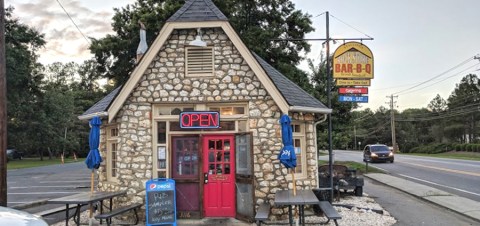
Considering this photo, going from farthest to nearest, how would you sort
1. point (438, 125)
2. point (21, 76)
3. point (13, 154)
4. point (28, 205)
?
point (438, 125) < point (13, 154) < point (21, 76) < point (28, 205)

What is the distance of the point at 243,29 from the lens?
24.0 meters

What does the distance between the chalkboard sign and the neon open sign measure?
1.52 meters

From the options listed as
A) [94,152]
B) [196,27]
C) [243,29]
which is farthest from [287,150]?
[243,29]

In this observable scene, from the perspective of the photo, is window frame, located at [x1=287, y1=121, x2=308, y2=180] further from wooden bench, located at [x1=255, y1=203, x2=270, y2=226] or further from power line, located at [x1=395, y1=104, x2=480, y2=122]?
power line, located at [x1=395, y1=104, x2=480, y2=122]

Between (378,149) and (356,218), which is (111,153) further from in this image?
(378,149)

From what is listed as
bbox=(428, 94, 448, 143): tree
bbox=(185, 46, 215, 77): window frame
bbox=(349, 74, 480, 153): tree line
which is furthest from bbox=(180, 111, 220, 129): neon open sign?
bbox=(428, 94, 448, 143): tree

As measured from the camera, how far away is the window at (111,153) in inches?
441

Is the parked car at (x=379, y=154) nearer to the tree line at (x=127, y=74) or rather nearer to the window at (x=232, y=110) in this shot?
the tree line at (x=127, y=74)

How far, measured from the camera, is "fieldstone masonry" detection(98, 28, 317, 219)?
1011 cm

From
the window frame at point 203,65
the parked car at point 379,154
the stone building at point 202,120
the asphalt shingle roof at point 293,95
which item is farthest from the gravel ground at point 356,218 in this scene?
the parked car at point 379,154

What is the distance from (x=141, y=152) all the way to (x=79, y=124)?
53.8 m

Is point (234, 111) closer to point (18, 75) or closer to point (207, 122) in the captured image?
point (207, 122)

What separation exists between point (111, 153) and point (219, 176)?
3467mm

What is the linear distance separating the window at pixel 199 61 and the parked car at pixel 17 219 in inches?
244
